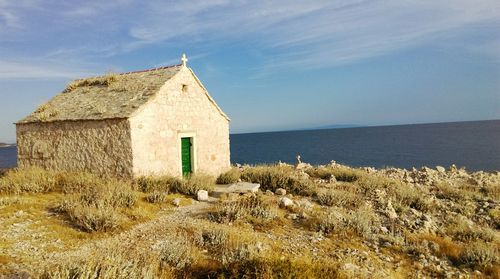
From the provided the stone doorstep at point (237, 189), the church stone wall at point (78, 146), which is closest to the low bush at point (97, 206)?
the church stone wall at point (78, 146)

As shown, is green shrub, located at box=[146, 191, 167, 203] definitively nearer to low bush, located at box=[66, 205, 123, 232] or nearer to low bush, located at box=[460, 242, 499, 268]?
low bush, located at box=[66, 205, 123, 232]

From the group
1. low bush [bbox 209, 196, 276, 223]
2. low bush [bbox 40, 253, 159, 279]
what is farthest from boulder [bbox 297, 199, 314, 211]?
low bush [bbox 40, 253, 159, 279]

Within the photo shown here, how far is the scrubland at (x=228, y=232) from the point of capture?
559cm

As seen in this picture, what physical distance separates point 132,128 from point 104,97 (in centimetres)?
324

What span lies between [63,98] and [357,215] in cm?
1339

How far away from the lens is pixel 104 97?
1406 cm

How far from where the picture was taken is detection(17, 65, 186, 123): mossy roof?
501 inches

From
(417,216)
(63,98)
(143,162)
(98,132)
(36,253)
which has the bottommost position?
(417,216)

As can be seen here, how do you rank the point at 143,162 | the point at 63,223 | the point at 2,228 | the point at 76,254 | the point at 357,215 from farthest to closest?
the point at 143,162
the point at 357,215
the point at 63,223
the point at 2,228
the point at 76,254

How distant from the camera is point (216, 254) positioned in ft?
21.9

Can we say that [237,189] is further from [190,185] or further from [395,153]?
[395,153]

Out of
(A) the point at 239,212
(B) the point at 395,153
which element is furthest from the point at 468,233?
(B) the point at 395,153

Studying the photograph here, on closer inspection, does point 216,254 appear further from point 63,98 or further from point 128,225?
point 63,98

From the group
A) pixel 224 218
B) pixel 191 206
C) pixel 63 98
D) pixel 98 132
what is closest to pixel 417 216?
pixel 224 218
